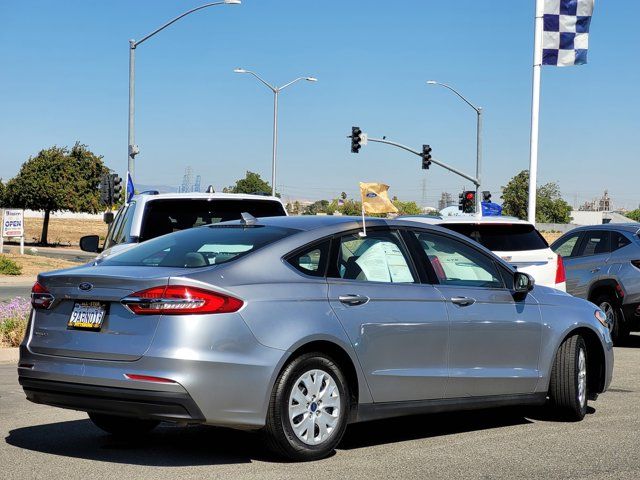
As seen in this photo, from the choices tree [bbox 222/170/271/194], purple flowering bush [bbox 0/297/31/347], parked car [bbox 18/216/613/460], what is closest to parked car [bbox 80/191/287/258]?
purple flowering bush [bbox 0/297/31/347]

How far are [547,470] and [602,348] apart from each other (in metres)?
2.61

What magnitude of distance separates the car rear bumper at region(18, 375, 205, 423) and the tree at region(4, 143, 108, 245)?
66.4m

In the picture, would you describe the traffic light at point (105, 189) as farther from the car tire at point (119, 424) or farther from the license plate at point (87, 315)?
the license plate at point (87, 315)

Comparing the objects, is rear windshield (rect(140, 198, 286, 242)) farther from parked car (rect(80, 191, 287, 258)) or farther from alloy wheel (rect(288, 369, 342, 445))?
alloy wheel (rect(288, 369, 342, 445))

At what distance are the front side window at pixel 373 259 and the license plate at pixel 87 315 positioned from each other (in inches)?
63.1

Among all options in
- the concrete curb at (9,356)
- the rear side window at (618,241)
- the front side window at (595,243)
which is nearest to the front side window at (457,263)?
the concrete curb at (9,356)

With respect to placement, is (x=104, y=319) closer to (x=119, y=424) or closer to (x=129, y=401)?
(x=129, y=401)

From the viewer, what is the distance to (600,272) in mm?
15703

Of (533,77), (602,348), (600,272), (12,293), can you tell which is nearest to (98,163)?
(12,293)

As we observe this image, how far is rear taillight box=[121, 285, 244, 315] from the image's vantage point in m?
6.42

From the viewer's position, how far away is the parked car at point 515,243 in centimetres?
1324

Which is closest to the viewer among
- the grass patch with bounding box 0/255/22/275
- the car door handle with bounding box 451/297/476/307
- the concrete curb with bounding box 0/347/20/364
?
the car door handle with bounding box 451/297/476/307

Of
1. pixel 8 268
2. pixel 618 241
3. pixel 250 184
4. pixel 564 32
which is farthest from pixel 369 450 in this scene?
pixel 250 184

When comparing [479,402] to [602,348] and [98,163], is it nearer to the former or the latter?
[602,348]
